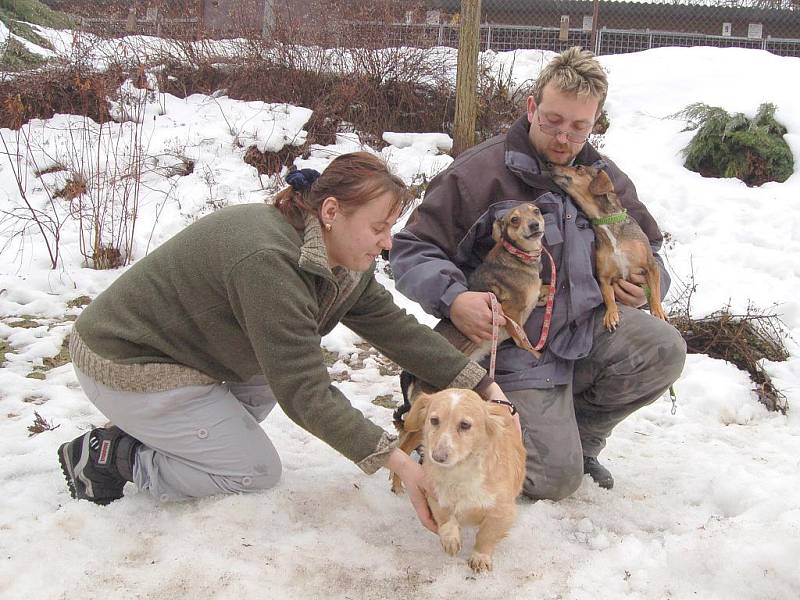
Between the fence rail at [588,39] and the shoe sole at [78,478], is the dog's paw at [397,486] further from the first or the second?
the fence rail at [588,39]

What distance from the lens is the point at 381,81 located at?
9.45 m

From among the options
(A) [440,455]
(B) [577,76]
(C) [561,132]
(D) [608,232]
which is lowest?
(A) [440,455]

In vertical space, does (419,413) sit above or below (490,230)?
below

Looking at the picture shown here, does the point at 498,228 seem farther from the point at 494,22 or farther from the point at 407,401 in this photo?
the point at 494,22

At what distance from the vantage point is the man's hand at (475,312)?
3.21m

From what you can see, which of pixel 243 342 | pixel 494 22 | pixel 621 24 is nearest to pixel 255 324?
pixel 243 342

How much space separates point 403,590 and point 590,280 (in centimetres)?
169

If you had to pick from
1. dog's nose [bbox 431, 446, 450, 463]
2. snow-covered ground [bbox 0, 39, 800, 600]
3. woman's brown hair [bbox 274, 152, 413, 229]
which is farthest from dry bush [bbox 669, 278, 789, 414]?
woman's brown hair [bbox 274, 152, 413, 229]

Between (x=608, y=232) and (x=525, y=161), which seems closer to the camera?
(x=525, y=161)

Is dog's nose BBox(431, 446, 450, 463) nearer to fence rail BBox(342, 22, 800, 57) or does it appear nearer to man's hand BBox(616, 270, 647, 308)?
man's hand BBox(616, 270, 647, 308)

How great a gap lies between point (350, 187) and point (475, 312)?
0.96 metres

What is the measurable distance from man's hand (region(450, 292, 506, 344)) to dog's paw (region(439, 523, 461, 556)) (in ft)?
3.30

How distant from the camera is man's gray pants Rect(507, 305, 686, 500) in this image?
3049mm

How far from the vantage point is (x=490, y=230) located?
3.50 m
